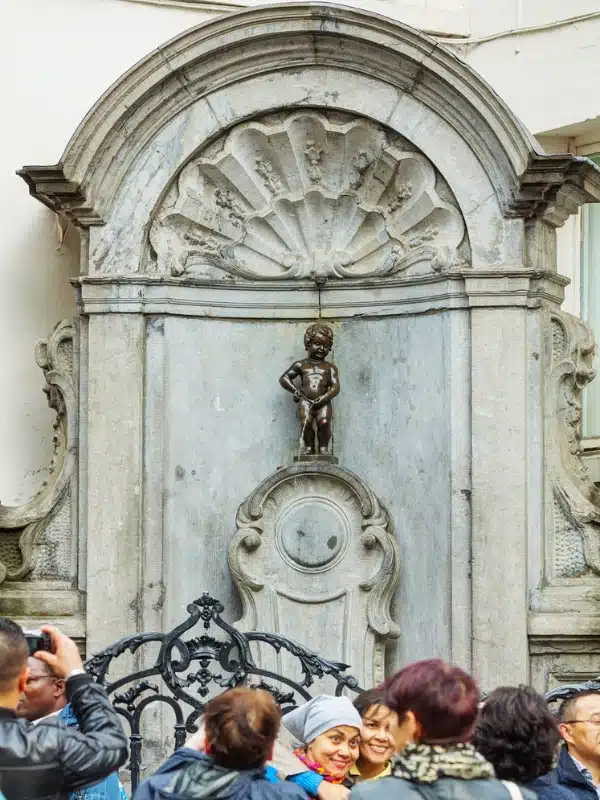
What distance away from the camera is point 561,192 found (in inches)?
352

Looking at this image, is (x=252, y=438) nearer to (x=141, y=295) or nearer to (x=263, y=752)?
(x=141, y=295)

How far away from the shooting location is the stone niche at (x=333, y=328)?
8844 mm

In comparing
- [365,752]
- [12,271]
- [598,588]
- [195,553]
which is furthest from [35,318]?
[365,752]

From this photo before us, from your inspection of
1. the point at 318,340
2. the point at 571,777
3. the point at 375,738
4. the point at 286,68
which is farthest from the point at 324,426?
the point at 571,777

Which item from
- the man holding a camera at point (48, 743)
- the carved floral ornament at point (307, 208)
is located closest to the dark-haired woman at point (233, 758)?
the man holding a camera at point (48, 743)

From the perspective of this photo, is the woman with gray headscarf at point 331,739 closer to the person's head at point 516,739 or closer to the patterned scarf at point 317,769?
the patterned scarf at point 317,769

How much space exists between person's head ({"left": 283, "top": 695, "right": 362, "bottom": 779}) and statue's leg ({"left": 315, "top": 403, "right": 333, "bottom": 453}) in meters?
3.89

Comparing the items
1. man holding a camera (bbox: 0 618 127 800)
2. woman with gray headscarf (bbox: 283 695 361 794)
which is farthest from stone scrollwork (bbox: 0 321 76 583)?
man holding a camera (bbox: 0 618 127 800)

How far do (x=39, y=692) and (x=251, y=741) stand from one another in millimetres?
799

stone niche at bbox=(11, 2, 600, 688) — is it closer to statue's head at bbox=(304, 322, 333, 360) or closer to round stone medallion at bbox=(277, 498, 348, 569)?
round stone medallion at bbox=(277, 498, 348, 569)

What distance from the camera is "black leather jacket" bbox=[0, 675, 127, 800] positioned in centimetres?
413

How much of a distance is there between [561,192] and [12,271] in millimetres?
3037

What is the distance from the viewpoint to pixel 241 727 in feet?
13.6

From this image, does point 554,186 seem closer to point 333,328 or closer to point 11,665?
point 333,328
